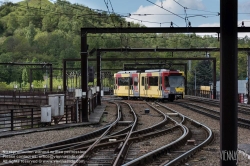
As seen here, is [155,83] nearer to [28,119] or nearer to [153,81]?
[153,81]

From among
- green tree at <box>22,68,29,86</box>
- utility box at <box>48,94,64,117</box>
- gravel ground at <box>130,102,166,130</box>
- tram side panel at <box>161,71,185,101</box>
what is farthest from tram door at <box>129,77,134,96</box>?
green tree at <box>22,68,29,86</box>

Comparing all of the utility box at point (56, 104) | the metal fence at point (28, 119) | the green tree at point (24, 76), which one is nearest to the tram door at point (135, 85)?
the metal fence at point (28, 119)

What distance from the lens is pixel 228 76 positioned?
5723 mm

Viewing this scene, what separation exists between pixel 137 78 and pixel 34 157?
3678 centimetres

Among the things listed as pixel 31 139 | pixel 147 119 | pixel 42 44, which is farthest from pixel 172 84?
pixel 42 44

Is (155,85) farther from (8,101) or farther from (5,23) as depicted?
(5,23)

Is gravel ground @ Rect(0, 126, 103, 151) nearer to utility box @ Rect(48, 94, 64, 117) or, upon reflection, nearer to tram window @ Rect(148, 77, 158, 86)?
utility box @ Rect(48, 94, 64, 117)

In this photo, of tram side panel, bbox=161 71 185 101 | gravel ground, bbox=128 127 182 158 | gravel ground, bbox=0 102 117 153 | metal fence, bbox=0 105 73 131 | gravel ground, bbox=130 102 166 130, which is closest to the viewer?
gravel ground, bbox=128 127 182 158

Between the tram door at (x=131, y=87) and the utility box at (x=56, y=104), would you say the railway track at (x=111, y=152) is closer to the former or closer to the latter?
the utility box at (x=56, y=104)

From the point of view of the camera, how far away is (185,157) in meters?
10.5

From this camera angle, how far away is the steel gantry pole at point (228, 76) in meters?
5.73

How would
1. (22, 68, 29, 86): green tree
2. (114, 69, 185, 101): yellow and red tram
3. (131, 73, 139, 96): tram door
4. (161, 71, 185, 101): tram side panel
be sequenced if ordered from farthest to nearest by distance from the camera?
(22, 68, 29, 86): green tree → (131, 73, 139, 96): tram door → (114, 69, 185, 101): yellow and red tram → (161, 71, 185, 101): tram side panel

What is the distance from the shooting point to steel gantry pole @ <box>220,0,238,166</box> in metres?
5.73

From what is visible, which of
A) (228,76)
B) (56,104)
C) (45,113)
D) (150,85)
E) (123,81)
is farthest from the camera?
(123,81)
